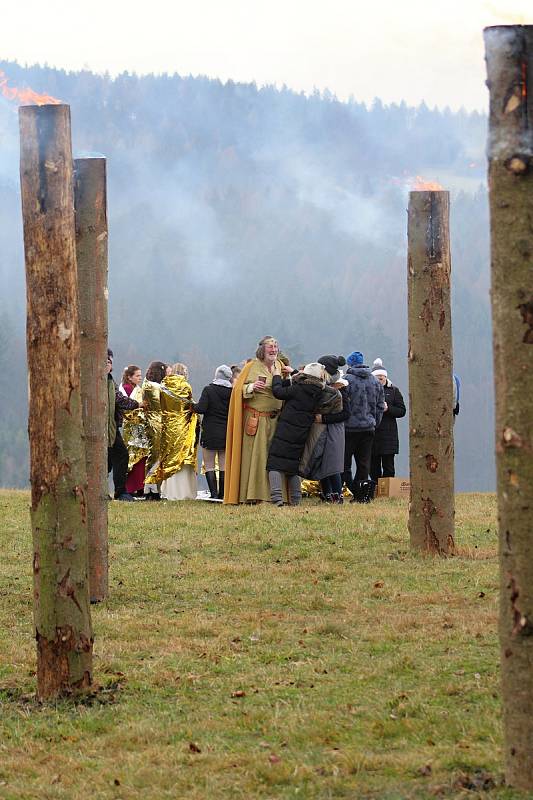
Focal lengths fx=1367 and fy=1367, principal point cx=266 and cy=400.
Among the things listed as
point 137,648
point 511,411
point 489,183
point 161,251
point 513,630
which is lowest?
point 137,648

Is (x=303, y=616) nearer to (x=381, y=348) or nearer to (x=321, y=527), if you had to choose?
(x=321, y=527)

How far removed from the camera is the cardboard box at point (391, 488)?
18.4 m

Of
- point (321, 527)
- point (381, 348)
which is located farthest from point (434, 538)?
point (381, 348)

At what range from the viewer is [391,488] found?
723 inches

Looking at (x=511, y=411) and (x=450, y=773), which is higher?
(x=511, y=411)

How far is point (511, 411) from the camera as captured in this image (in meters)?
5.46

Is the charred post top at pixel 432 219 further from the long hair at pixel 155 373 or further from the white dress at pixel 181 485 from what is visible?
the white dress at pixel 181 485

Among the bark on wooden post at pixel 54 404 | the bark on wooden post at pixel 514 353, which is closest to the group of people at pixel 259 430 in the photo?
the bark on wooden post at pixel 54 404

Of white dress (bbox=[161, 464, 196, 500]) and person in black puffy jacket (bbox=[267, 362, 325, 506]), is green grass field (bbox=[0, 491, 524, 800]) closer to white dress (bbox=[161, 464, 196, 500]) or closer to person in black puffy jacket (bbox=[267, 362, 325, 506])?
person in black puffy jacket (bbox=[267, 362, 325, 506])

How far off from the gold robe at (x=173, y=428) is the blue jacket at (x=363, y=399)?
7.63 ft

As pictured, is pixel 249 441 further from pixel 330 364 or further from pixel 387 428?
pixel 387 428

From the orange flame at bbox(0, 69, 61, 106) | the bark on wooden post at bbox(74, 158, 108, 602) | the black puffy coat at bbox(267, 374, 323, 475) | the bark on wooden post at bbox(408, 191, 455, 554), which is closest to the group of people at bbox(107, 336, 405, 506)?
the black puffy coat at bbox(267, 374, 323, 475)

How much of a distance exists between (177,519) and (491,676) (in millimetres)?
7938

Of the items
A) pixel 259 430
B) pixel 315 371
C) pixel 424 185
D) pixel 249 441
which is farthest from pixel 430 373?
pixel 249 441
